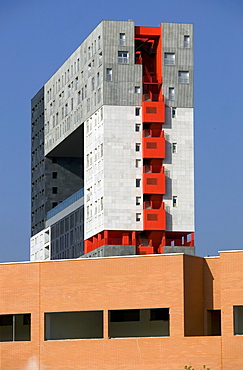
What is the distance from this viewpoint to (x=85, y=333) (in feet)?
220

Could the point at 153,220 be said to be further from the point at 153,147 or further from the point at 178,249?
the point at 153,147

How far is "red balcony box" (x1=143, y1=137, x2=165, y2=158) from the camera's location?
93500mm

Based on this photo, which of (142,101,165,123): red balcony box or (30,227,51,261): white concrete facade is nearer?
(142,101,165,123): red balcony box

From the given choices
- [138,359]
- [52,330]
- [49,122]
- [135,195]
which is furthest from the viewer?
[49,122]

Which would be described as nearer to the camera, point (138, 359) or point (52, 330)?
point (138, 359)

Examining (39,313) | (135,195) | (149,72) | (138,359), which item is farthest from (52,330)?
(149,72)

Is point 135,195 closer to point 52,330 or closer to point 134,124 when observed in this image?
point 134,124

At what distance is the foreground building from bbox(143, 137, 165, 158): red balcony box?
1160 inches

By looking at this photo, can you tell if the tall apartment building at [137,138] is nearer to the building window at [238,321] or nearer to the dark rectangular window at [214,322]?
the dark rectangular window at [214,322]

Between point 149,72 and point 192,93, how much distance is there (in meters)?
4.51

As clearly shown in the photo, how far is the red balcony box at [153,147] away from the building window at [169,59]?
726cm

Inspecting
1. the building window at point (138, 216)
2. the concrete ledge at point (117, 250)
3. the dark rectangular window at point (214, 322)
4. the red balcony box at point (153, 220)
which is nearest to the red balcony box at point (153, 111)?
the red balcony box at point (153, 220)

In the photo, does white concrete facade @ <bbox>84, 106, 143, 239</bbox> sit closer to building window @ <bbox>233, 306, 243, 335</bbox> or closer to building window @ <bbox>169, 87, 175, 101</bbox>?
building window @ <bbox>169, 87, 175, 101</bbox>

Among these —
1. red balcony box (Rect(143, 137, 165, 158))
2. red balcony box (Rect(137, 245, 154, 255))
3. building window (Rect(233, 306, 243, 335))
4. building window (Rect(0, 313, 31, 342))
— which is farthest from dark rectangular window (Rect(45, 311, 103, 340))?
red balcony box (Rect(143, 137, 165, 158))
